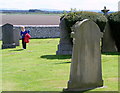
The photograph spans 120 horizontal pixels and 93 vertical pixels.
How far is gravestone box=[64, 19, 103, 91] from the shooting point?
10.9m

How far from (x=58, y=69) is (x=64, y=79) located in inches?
89.6

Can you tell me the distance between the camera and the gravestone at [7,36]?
26141mm

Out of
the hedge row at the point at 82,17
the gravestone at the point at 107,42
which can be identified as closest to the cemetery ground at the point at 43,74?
the hedge row at the point at 82,17

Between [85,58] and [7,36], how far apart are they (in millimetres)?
15917

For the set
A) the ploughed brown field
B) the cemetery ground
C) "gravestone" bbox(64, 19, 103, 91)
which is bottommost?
the ploughed brown field

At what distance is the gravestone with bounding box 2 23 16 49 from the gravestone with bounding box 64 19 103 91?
15.5 m

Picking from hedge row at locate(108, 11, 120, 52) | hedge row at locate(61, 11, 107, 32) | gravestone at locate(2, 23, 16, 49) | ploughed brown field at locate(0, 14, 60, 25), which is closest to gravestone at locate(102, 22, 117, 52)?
hedge row at locate(108, 11, 120, 52)

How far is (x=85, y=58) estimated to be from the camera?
432 inches

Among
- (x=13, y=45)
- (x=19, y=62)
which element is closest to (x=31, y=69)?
(x=19, y=62)

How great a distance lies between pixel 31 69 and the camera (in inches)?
613

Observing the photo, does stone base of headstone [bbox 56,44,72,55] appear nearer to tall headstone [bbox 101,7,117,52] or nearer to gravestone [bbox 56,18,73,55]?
gravestone [bbox 56,18,73,55]

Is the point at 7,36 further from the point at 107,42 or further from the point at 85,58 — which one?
the point at 85,58

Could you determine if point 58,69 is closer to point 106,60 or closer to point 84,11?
point 106,60

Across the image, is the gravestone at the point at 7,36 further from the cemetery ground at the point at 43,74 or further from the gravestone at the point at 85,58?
the gravestone at the point at 85,58
